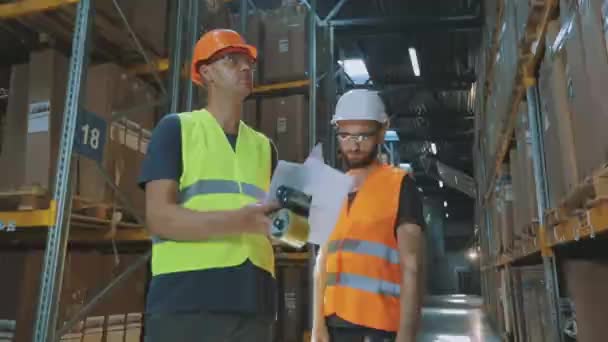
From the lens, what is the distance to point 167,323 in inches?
62.2

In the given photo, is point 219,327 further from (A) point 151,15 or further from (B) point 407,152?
(B) point 407,152

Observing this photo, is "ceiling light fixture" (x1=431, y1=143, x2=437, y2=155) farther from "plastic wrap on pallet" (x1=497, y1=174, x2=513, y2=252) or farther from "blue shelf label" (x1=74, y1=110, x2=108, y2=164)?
"blue shelf label" (x1=74, y1=110, x2=108, y2=164)

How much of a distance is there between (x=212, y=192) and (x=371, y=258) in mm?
941

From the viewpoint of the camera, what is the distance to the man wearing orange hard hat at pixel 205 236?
158 cm

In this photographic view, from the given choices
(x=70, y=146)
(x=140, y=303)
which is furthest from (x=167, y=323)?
(x=140, y=303)

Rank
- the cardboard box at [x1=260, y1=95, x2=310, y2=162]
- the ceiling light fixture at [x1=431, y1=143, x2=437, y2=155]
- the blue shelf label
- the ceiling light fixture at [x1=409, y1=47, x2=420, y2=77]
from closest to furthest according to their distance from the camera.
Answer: the blue shelf label → the cardboard box at [x1=260, y1=95, x2=310, y2=162] → the ceiling light fixture at [x1=409, y1=47, x2=420, y2=77] → the ceiling light fixture at [x1=431, y1=143, x2=437, y2=155]

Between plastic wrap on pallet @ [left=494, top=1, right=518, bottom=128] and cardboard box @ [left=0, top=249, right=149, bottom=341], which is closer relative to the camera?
cardboard box @ [left=0, top=249, right=149, bottom=341]

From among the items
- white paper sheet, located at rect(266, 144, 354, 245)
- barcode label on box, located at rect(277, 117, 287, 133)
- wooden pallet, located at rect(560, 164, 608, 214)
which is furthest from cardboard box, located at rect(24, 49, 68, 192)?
barcode label on box, located at rect(277, 117, 287, 133)

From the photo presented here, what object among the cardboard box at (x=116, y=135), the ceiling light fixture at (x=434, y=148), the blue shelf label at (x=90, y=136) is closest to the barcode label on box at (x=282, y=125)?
the cardboard box at (x=116, y=135)

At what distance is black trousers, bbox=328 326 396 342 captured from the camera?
229 centimetres

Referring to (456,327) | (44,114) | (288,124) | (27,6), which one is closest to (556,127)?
(44,114)

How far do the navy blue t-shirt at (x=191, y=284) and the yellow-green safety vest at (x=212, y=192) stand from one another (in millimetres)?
24

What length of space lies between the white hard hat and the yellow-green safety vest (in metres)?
0.89

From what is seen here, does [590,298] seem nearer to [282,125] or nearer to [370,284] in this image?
[370,284]
